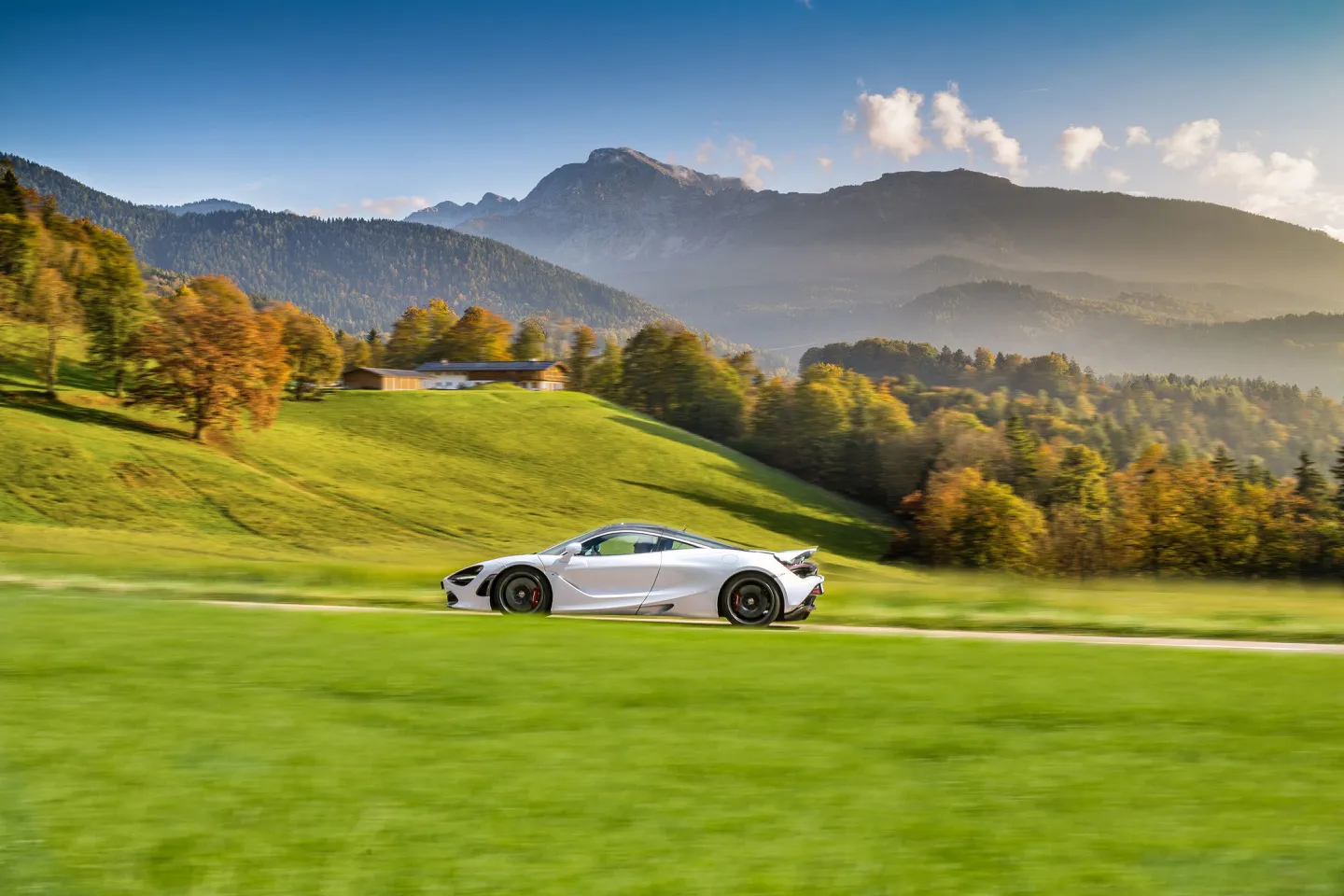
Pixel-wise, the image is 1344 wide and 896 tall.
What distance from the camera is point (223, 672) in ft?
27.4

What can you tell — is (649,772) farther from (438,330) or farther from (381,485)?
(438,330)

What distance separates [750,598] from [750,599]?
1 cm

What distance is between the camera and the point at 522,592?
1438 cm

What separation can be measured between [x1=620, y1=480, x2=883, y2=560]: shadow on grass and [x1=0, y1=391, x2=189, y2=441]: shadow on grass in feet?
95.4

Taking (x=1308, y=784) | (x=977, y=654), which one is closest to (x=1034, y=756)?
(x=1308, y=784)

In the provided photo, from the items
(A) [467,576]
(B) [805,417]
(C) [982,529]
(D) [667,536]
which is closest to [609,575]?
(D) [667,536]

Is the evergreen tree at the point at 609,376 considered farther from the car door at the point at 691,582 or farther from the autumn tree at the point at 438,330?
the car door at the point at 691,582

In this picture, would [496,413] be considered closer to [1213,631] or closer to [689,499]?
[689,499]

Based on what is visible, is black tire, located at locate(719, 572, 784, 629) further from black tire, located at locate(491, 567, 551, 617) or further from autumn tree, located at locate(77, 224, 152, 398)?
autumn tree, located at locate(77, 224, 152, 398)

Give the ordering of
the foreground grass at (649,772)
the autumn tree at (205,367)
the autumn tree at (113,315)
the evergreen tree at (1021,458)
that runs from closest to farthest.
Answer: the foreground grass at (649,772)
the autumn tree at (205,367)
the autumn tree at (113,315)
the evergreen tree at (1021,458)

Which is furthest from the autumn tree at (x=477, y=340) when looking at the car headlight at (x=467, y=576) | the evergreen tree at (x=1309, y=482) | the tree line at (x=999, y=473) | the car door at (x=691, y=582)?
the car door at (x=691, y=582)

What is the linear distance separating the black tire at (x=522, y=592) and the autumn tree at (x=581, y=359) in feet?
324

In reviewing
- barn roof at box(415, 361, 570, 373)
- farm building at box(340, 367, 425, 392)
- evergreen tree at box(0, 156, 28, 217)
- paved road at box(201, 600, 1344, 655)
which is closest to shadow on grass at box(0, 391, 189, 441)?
farm building at box(340, 367, 425, 392)

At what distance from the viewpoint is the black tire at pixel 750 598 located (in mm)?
13750
